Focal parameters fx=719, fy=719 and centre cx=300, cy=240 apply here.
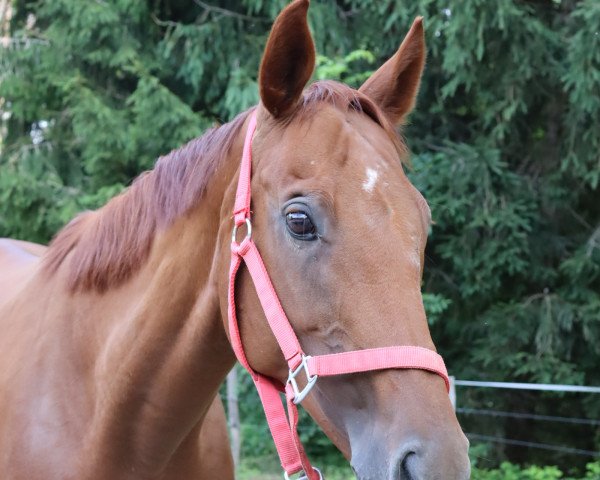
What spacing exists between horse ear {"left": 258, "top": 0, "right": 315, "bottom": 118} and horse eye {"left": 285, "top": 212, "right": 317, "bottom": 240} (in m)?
0.34

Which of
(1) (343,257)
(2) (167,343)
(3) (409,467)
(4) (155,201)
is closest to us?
(3) (409,467)

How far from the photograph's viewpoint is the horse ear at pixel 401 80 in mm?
2127

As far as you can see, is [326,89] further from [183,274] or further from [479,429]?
[479,429]

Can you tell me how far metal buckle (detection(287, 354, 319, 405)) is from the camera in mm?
1618

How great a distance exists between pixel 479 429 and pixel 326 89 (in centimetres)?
602

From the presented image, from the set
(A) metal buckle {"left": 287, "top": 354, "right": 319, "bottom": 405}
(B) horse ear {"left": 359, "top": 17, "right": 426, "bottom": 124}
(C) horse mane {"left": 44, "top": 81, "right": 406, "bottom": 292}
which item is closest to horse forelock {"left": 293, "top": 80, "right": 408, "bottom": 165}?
(C) horse mane {"left": 44, "top": 81, "right": 406, "bottom": 292}

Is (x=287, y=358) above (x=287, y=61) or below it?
below

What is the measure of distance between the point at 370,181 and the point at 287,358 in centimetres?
46

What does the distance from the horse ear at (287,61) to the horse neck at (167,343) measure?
0.73ft

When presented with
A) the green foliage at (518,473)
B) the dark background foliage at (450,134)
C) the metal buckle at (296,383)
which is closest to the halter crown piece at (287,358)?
the metal buckle at (296,383)

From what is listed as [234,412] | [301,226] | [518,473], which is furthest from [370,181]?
[518,473]

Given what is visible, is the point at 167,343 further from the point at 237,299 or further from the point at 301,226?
the point at 301,226

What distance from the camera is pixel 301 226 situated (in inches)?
66.3

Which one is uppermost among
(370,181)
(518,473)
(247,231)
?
(370,181)
